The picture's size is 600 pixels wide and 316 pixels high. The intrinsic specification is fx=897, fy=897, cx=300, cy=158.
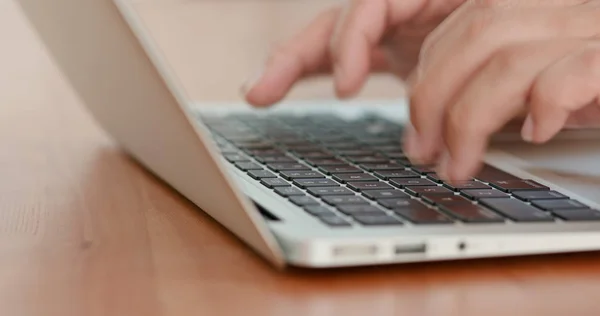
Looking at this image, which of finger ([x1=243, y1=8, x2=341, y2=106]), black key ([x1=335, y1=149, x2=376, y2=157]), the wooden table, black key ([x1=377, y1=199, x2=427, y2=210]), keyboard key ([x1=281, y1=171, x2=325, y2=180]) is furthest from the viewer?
finger ([x1=243, y1=8, x2=341, y2=106])

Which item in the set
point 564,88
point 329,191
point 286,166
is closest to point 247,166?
point 286,166

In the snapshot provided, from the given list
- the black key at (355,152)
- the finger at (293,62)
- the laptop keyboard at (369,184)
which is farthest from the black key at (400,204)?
the finger at (293,62)

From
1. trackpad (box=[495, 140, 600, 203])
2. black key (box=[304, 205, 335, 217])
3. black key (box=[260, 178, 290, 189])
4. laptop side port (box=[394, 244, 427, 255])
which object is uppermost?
black key (box=[304, 205, 335, 217])

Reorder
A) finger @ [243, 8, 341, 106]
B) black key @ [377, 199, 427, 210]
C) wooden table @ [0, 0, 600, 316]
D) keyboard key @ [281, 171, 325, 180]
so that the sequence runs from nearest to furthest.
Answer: wooden table @ [0, 0, 600, 316] → black key @ [377, 199, 427, 210] → keyboard key @ [281, 171, 325, 180] → finger @ [243, 8, 341, 106]

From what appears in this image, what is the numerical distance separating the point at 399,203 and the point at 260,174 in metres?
0.14

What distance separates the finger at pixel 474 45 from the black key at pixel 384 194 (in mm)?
50

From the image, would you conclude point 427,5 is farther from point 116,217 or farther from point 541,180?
point 116,217

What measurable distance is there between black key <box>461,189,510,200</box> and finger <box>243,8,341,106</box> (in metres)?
0.34

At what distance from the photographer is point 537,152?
→ 27.4 inches

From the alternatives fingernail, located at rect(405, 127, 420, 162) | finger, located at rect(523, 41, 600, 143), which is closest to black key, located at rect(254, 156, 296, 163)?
fingernail, located at rect(405, 127, 420, 162)

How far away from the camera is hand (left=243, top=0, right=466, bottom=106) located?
75 centimetres

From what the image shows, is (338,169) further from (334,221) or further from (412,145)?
(334,221)

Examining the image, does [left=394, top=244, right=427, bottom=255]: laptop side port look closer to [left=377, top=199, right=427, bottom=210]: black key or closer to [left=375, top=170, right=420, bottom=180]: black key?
[left=377, top=199, right=427, bottom=210]: black key

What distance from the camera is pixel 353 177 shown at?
57 cm
